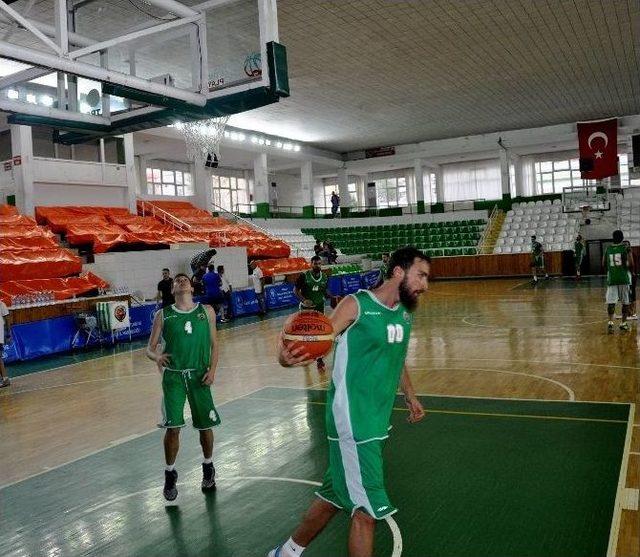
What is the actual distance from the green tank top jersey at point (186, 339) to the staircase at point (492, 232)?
26.7 meters

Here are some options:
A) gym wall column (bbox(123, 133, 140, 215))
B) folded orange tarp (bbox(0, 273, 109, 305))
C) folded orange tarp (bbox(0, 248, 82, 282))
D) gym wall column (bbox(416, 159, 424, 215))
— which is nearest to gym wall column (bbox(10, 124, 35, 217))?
folded orange tarp (bbox(0, 248, 82, 282))

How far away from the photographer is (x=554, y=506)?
4.47 metres

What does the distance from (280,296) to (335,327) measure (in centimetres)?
1814

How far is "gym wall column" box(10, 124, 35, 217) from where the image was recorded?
19.1 m

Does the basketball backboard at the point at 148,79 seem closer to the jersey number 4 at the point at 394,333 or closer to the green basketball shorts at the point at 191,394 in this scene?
the green basketball shorts at the point at 191,394

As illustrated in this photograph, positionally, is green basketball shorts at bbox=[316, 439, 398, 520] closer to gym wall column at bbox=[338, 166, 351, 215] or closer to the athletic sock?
the athletic sock

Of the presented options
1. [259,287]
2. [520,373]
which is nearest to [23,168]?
[259,287]

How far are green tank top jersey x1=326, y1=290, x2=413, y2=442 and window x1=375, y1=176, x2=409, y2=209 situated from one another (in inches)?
1548

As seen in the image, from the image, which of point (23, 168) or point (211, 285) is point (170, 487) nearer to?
point (211, 285)

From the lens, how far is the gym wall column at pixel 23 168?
754 inches

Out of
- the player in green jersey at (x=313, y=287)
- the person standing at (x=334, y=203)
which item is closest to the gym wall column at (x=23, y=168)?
the player in green jersey at (x=313, y=287)

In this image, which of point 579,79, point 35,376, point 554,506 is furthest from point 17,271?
point 579,79

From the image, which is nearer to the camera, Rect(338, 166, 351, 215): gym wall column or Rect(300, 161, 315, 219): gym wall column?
Rect(300, 161, 315, 219): gym wall column

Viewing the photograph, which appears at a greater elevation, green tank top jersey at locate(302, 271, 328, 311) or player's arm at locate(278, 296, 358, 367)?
player's arm at locate(278, 296, 358, 367)
